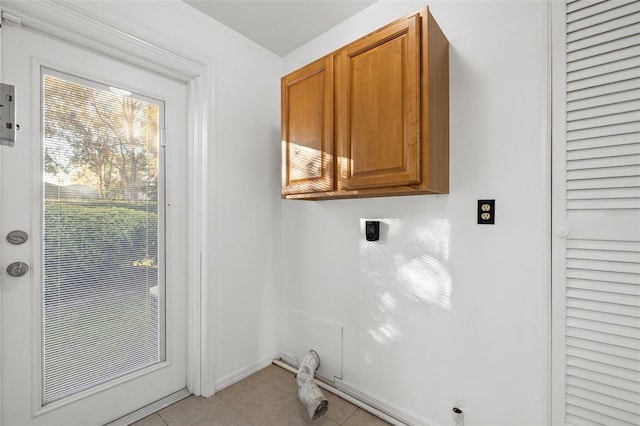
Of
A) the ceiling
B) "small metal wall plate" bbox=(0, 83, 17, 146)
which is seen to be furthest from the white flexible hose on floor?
the ceiling

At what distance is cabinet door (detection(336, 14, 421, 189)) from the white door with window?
1.13 m

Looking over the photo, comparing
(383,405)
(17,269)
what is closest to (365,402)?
(383,405)

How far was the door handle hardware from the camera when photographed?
51.0 inches

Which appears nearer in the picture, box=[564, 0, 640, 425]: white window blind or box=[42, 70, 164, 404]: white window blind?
box=[564, 0, 640, 425]: white window blind

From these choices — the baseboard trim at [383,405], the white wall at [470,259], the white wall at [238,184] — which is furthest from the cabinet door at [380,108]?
the baseboard trim at [383,405]

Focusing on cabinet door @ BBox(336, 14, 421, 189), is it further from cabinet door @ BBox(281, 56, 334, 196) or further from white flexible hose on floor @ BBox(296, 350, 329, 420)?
white flexible hose on floor @ BBox(296, 350, 329, 420)

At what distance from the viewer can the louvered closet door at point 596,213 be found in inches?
40.8

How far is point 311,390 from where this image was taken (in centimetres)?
→ 166

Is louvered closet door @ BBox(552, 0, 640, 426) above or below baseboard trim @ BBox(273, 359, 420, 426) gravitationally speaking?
above

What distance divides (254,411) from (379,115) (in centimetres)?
182

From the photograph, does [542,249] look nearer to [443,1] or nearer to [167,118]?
[443,1]

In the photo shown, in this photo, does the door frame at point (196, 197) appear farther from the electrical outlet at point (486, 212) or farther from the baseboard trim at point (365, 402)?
the electrical outlet at point (486, 212)

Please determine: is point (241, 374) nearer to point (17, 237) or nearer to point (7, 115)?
point (17, 237)

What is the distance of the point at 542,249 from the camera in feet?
3.97
